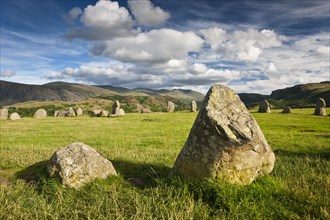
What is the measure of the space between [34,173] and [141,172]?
178 inches

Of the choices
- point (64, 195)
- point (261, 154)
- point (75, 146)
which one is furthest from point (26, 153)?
point (261, 154)

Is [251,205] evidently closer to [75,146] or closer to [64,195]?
[64,195]

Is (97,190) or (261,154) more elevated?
(261,154)

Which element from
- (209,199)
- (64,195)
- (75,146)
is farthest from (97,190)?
(209,199)

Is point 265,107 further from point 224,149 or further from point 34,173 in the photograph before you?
point 34,173

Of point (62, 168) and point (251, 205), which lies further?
point (62, 168)

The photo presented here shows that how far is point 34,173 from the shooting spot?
12914 mm

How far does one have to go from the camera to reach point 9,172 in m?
13.5

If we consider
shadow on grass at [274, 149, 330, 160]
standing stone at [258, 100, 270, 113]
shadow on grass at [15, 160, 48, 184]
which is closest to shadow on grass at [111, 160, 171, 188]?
shadow on grass at [15, 160, 48, 184]

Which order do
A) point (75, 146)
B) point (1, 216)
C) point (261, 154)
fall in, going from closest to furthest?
point (1, 216) → point (261, 154) → point (75, 146)

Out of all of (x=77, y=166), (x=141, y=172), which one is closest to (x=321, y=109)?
(x=141, y=172)

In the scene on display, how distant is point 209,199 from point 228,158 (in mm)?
1519

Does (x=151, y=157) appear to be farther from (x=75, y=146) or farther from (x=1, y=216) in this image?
(x=1, y=216)

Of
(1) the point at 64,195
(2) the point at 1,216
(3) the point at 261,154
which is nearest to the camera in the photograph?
(2) the point at 1,216
